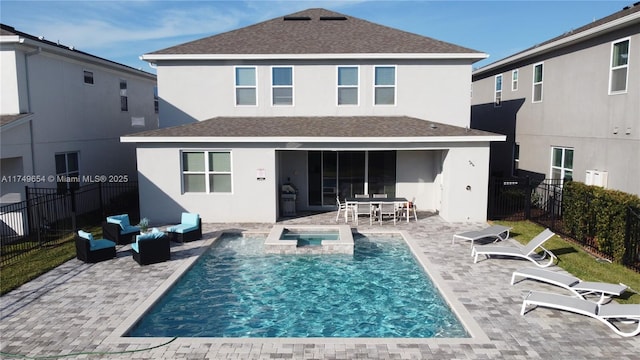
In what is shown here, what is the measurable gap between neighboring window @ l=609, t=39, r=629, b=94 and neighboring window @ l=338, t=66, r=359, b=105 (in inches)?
368

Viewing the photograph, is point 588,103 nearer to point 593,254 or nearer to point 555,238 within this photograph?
point 555,238

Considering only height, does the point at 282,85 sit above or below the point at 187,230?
above

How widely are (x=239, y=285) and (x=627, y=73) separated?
46.5 ft

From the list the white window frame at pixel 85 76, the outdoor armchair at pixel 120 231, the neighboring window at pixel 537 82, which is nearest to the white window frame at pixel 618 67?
the neighboring window at pixel 537 82

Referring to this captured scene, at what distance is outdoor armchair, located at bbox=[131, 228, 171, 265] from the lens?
1220 centimetres

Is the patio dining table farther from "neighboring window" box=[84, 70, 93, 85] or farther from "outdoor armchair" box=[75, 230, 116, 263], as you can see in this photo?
"neighboring window" box=[84, 70, 93, 85]

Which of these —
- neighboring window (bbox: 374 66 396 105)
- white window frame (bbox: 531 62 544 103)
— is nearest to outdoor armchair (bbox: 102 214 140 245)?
neighboring window (bbox: 374 66 396 105)

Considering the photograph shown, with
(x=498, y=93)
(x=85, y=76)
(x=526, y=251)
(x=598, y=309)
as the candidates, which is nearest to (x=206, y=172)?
(x=85, y=76)

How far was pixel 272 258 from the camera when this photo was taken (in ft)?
44.1

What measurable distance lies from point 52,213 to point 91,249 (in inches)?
254

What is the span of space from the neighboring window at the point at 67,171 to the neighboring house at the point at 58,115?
0.13ft

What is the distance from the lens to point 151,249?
12305 millimetres

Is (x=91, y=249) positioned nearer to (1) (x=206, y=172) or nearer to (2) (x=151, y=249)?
(2) (x=151, y=249)

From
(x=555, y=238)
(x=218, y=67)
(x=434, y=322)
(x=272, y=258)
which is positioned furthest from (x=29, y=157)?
(x=555, y=238)
